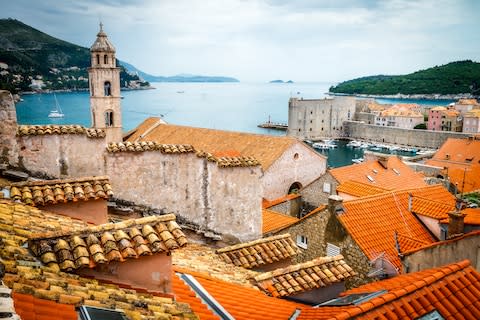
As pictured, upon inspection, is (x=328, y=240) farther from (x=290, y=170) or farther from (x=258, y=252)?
(x=290, y=170)

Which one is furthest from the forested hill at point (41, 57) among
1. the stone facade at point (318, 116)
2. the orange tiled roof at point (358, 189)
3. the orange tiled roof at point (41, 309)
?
the orange tiled roof at point (41, 309)

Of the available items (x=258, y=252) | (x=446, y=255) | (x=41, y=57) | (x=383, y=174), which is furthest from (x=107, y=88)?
(x=41, y=57)

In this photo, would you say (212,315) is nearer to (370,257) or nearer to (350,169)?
(370,257)

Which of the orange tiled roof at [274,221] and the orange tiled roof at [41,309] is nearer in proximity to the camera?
→ the orange tiled roof at [41,309]

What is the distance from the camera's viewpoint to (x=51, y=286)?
9.96ft

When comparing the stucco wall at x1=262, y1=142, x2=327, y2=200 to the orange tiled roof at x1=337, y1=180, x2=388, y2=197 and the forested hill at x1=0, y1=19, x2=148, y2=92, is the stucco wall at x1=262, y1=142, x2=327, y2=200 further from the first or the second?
the forested hill at x1=0, y1=19, x2=148, y2=92

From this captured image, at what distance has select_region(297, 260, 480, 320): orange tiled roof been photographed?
12.9 feet

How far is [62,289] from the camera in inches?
120

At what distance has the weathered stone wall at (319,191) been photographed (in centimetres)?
2105

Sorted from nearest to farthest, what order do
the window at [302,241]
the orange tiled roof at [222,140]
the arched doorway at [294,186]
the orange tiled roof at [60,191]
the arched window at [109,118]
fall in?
the orange tiled roof at [60,191], the window at [302,241], the orange tiled roof at [222,140], the arched doorway at [294,186], the arched window at [109,118]

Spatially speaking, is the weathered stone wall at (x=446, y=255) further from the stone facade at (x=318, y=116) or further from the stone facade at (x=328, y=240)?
the stone facade at (x=318, y=116)

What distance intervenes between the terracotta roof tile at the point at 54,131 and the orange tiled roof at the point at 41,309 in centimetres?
518

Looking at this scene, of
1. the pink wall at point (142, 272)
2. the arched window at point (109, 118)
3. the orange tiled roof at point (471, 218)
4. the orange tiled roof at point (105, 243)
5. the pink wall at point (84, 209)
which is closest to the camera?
the orange tiled roof at point (105, 243)

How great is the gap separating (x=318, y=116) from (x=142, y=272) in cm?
8695
